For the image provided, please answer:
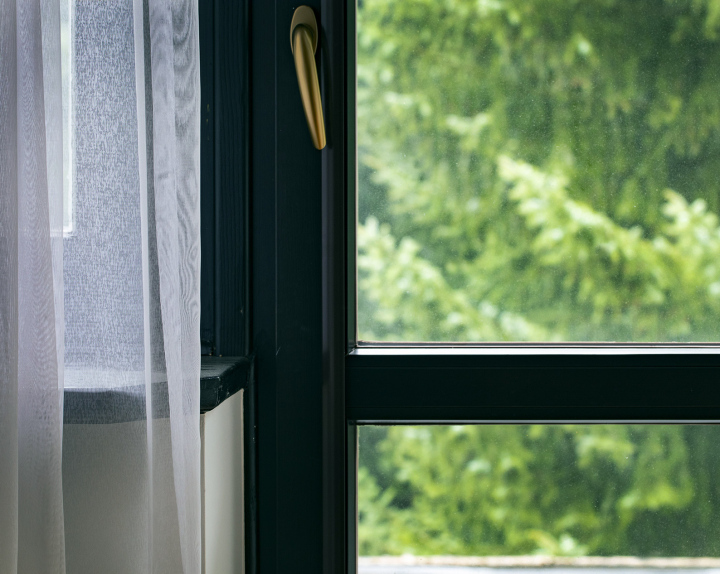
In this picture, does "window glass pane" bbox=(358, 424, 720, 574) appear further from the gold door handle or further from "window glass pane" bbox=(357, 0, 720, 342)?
the gold door handle

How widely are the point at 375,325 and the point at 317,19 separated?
0.42 meters

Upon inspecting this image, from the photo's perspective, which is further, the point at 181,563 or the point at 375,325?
the point at 375,325

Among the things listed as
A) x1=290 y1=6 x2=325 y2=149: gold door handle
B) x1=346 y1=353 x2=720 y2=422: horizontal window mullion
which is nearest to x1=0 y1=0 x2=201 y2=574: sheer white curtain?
x1=290 y1=6 x2=325 y2=149: gold door handle

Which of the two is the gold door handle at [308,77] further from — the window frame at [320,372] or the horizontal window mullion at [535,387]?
the horizontal window mullion at [535,387]

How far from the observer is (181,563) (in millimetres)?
535

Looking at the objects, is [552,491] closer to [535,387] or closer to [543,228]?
[535,387]

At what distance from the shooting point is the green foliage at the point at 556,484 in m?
0.80

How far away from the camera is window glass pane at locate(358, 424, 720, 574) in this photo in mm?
798

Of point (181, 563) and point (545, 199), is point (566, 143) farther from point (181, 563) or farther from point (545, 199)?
point (181, 563)

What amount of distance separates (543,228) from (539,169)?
0.27ft

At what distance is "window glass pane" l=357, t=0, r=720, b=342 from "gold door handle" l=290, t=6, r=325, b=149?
114 mm

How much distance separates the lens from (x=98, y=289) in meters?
0.51

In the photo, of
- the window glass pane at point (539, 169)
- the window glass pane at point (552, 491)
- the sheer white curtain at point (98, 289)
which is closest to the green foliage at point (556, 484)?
the window glass pane at point (552, 491)

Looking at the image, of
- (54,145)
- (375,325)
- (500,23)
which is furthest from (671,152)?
(54,145)
